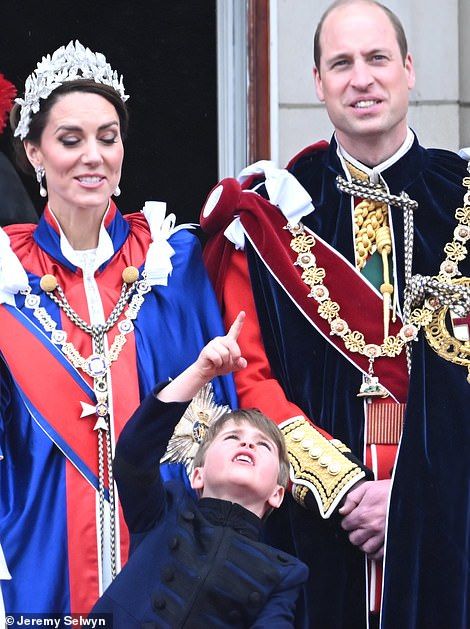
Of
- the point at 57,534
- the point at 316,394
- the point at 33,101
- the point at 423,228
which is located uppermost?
the point at 33,101

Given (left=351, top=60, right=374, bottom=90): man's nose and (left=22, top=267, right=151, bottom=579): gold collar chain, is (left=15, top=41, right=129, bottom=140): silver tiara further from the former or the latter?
(left=351, top=60, right=374, bottom=90): man's nose

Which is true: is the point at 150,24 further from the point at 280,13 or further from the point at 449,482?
the point at 449,482

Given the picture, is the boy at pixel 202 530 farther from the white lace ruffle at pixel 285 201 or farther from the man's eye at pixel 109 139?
the man's eye at pixel 109 139

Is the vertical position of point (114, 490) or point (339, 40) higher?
point (339, 40)

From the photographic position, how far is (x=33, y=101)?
4.99m

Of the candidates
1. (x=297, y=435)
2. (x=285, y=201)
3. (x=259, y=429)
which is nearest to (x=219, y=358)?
(x=259, y=429)

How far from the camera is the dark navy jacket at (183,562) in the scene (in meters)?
4.23

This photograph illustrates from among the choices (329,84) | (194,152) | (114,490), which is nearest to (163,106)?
(194,152)

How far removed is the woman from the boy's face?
0.45 meters

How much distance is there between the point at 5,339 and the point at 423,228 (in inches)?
44.7

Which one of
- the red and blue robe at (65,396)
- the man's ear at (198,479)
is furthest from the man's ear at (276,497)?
the red and blue robe at (65,396)

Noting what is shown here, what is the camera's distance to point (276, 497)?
4.43 meters

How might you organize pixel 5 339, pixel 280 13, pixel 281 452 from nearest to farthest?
pixel 281 452 → pixel 5 339 → pixel 280 13

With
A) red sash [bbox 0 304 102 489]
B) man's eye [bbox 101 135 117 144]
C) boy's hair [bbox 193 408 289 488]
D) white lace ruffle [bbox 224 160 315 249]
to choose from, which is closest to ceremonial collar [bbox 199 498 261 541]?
boy's hair [bbox 193 408 289 488]
